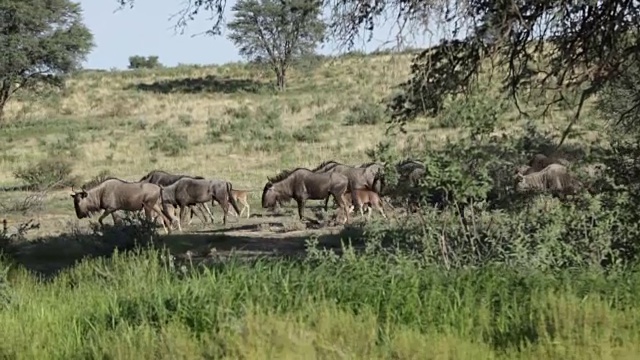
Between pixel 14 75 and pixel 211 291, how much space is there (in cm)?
4393

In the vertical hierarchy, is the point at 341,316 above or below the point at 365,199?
above

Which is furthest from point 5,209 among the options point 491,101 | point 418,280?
point 418,280

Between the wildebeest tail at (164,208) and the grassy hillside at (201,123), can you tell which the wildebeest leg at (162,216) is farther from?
the grassy hillside at (201,123)

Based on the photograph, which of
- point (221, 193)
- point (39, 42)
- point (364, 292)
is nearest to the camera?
point (364, 292)

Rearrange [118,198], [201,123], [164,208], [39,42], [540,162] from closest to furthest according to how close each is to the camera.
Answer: [540,162] → [118,198] → [164,208] → [39,42] → [201,123]

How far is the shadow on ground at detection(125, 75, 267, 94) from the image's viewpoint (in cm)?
6507

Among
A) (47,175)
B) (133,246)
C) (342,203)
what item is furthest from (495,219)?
(47,175)

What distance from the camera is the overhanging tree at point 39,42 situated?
47344mm

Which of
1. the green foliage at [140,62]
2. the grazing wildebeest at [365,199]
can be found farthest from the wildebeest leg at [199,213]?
the green foliage at [140,62]

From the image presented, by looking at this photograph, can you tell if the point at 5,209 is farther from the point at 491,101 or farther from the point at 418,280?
the point at 418,280

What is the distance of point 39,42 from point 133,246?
37.2m

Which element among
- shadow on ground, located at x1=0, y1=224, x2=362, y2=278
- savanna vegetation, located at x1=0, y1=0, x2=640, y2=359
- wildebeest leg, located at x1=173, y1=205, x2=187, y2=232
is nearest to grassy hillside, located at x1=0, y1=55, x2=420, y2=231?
wildebeest leg, located at x1=173, y1=205, x2=187, y2=232

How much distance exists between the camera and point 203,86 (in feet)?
223

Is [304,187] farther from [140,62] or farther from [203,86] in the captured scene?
[140,62]
